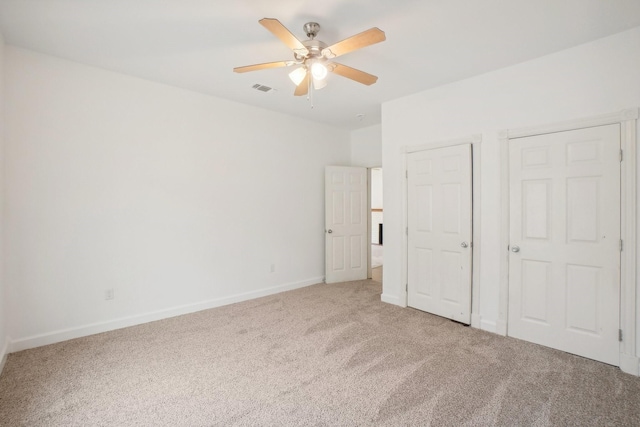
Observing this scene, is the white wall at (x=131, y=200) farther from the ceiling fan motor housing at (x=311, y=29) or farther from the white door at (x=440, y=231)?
the ceiling fan motor housing at (x=311, y=29)

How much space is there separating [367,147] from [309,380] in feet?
→ 13.5

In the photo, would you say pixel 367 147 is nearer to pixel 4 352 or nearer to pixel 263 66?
pixel 263 66

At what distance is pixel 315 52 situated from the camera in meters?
2.29

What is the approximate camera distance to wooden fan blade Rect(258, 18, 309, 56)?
1816mm

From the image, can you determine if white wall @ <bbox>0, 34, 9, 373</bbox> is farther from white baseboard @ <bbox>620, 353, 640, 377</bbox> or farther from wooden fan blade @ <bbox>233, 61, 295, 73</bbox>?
white baseboard @ <bbox>620, 353, 640, 377</bbox>

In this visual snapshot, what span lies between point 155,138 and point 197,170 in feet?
1.90

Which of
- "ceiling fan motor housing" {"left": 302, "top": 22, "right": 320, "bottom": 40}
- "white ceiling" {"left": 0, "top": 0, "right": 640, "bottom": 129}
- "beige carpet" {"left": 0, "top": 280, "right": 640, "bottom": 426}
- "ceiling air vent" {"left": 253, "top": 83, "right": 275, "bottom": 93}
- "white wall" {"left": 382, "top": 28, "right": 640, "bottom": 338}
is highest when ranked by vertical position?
"ceiling air vent" {"left": 253, "top": 83, "right": 275, "bottom": 93}

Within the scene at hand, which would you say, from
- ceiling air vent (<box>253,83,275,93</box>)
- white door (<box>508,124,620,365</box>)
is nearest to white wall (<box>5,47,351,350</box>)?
ceiling air vent (<box>253,83,275,93</box>)

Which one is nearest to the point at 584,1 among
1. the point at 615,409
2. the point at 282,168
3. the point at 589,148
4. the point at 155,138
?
the point at 589,148

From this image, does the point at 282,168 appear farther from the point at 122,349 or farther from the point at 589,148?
the point at 589,148

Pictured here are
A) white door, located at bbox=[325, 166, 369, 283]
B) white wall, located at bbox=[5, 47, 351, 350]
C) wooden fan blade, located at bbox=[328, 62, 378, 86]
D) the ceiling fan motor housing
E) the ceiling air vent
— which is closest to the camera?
the ceiling fan motor housing

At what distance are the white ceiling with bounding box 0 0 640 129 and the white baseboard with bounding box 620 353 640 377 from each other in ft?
8.54

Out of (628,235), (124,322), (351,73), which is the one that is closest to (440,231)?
(628,235)

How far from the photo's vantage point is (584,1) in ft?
6.80
